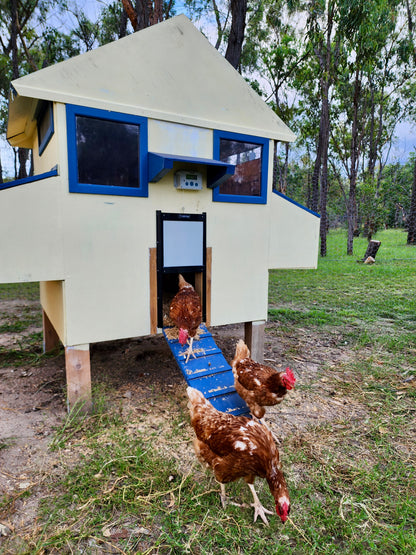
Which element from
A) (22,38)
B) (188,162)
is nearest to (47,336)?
(188,162)

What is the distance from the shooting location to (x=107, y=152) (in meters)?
2.81

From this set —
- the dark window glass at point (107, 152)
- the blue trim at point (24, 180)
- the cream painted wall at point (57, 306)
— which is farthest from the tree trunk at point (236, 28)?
the cream painted wall at point (57, 306)

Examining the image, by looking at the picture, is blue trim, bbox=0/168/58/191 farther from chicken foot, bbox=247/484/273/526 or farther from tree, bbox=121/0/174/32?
tree, bbox=121/0/174/32

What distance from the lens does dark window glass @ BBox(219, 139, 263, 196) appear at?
11.1 feet

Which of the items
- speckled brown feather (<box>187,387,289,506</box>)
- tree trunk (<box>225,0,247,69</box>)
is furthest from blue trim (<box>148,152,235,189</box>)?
tree trunk (<box>225,0,247,69</box>)

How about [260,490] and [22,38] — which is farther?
[22,38]

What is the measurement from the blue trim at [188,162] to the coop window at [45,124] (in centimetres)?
88

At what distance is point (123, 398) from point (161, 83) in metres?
3.02

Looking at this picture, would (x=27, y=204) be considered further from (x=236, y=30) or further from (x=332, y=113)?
(x=332, y=113)

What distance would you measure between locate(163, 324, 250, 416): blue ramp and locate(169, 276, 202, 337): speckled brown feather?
207mm

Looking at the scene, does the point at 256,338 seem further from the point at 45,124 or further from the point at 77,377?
the point at 45,124

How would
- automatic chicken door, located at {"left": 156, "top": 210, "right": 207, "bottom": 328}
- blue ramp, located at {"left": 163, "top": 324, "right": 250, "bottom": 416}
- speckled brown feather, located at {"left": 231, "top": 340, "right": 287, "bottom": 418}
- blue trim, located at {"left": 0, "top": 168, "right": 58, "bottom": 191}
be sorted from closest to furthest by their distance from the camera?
blue trim, located at {"left": 0, "top": 168, "right": 58, "bottom": 191}
speckled brown feather, located at {"left": 231, "top": 340, "right": 287, "bottom": 418}
blue ramp, located at {"left": 163, "top": 324, "right": 250, "bottom": 416}
automatic chicken door, located at {"left": 156, "top": 210, "right": 207, "bottom": 328}

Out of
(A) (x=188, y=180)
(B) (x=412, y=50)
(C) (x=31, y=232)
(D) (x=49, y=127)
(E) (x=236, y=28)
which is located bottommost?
(C) (x=31, y=232)

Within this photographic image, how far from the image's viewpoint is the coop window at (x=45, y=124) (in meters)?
2.83
